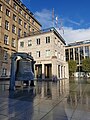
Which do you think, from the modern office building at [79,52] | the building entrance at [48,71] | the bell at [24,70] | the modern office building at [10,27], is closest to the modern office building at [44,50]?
the building entrance at [48,71]

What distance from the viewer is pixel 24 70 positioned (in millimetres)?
14891

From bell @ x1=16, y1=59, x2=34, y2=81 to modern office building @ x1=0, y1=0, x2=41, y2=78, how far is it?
1670 centimetres

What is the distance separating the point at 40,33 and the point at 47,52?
543 centimetres

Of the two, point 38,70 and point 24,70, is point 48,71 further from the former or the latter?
point 24,70

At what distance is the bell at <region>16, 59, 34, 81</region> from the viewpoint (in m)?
14.3

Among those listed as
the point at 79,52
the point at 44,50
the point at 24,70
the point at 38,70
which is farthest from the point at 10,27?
the point at 79,52

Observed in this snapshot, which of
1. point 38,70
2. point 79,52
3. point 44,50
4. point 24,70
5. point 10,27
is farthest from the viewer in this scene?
point 79,52

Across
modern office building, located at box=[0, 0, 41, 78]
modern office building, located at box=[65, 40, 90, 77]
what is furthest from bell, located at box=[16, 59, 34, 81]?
modern office building, located at box=[65, 40, 90, 77]

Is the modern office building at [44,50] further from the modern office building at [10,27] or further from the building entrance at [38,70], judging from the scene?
the modern office building at [10,27]

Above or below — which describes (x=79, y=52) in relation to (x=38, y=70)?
above

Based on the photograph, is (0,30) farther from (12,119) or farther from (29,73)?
(12,119)

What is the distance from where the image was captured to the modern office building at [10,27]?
31.5 metres

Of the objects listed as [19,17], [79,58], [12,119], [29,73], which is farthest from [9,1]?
[79,58]

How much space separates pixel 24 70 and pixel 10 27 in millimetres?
22450
